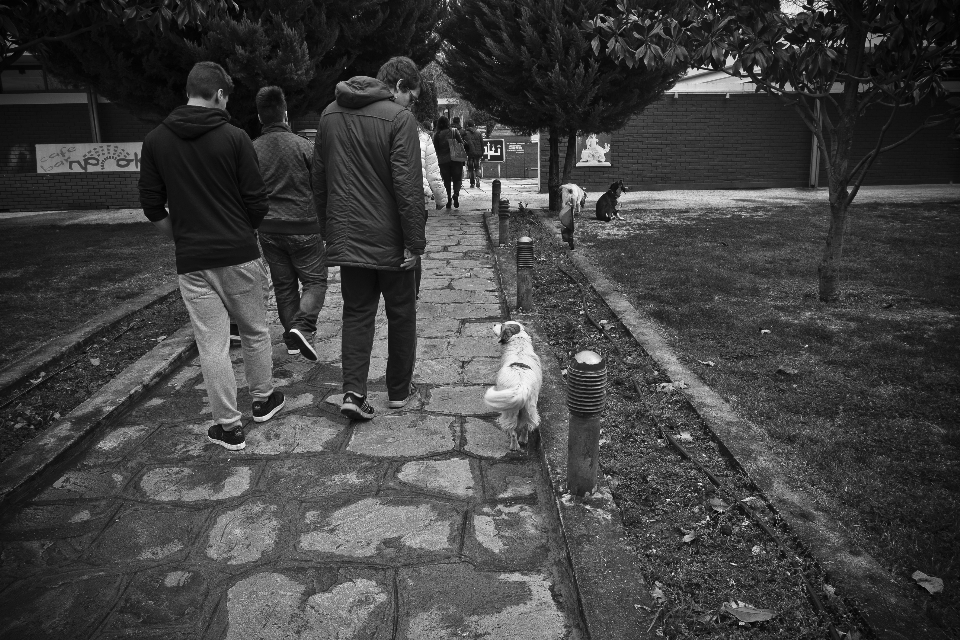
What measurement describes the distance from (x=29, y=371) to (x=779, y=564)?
5.44 meters

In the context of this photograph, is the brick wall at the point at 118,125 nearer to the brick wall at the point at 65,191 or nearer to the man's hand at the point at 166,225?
the brick wall at the point at 65,191

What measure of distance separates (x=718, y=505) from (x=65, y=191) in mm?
19221

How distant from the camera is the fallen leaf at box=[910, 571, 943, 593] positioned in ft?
9.07

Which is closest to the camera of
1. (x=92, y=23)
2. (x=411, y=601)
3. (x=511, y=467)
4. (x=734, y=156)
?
(x=411, y=601)

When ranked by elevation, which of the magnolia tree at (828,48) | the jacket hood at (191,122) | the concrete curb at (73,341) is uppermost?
the magnolia tree at (828,48)

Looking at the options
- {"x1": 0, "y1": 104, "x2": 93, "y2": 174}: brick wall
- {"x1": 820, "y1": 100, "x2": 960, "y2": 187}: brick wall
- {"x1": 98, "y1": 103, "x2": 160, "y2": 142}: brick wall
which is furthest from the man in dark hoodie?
{"x1": 820, "y1": 100, "x2": 960, "y2": 187}: brick wall

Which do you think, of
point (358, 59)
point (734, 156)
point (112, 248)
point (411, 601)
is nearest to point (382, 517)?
point (411, 601)

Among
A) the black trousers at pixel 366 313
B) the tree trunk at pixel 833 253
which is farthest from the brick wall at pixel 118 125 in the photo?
the tree trunk at pixel 833 253

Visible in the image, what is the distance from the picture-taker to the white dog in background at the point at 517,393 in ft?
12.4

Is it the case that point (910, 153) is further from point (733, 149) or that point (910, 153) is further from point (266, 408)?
point (266, 408)

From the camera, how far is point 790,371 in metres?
5.27

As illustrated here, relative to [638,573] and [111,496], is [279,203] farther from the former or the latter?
[638,573]

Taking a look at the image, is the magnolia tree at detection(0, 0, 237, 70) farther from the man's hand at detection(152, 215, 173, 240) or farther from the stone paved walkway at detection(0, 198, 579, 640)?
the stone paved walkway at detection(0, 198, 579, 640)

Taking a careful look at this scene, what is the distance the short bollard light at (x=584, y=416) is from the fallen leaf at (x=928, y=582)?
1.40 meters
